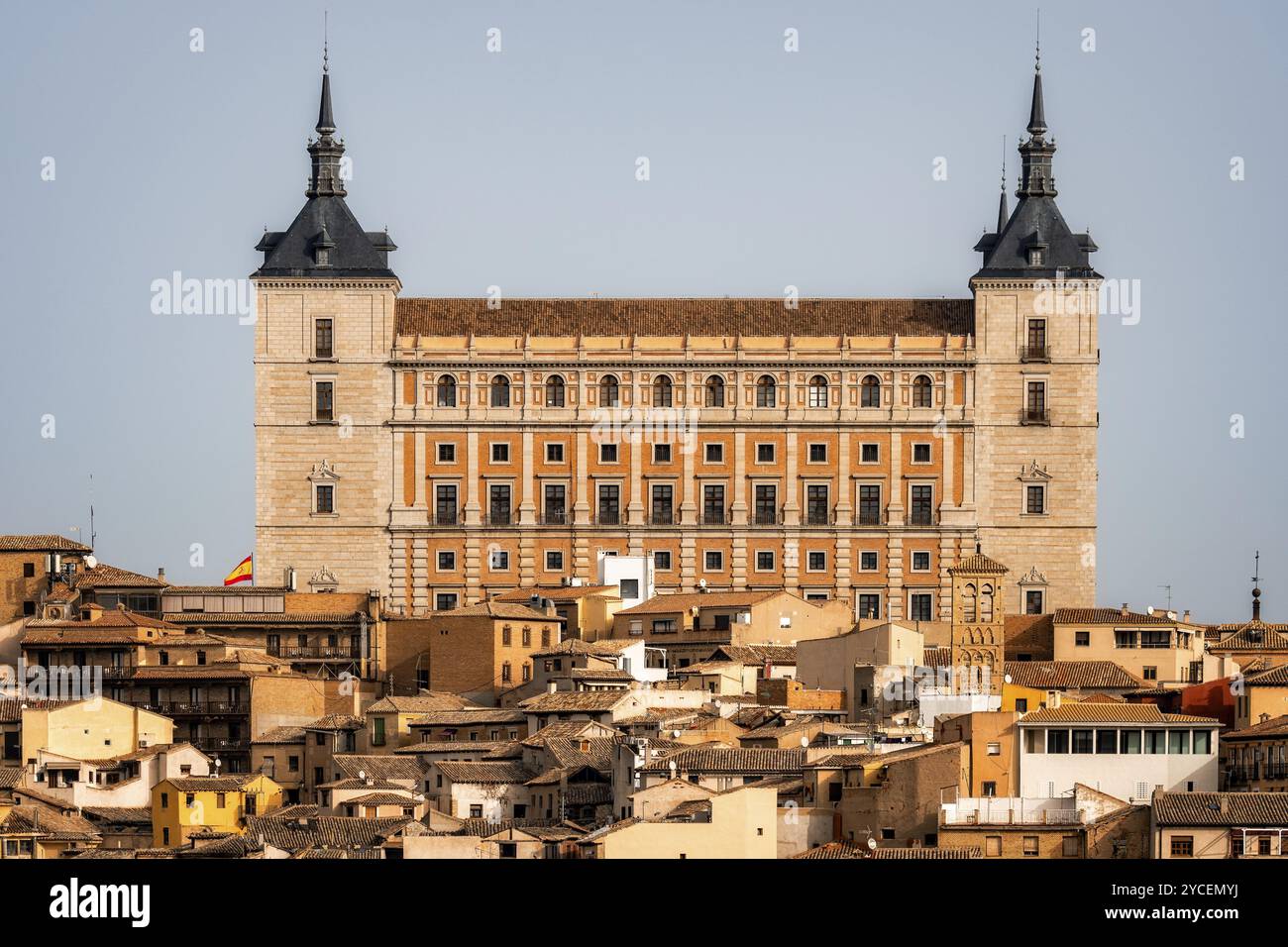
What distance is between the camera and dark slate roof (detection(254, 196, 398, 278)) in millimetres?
99875

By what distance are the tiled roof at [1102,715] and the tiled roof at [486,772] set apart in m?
10.8

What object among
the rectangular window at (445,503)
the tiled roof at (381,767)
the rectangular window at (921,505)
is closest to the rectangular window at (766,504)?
the rectangular window at (921,505)

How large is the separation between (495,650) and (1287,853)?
33.5 meters

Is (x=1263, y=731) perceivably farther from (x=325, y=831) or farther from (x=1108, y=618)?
(x=1108, y=618)

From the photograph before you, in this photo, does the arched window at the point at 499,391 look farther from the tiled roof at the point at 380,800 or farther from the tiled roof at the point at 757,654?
the tiled roof at the point at 380,800

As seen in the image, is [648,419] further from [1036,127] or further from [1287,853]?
[1287,853]

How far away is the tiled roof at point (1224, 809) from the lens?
53188 mm

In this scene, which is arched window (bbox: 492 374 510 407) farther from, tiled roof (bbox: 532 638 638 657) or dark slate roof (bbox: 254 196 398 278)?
tiled roof (bbox: 532 638 638 657)

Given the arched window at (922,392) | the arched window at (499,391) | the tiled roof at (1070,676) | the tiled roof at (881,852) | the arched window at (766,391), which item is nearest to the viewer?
the tiled roof at (881,852)

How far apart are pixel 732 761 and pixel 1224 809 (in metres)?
11.2

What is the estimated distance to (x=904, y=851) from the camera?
5322 centimetres

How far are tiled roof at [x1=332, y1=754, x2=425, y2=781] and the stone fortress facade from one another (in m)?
28.1

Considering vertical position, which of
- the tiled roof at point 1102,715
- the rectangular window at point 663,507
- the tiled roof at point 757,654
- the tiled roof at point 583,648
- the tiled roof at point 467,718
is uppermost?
the rectangular window at point 663,507
